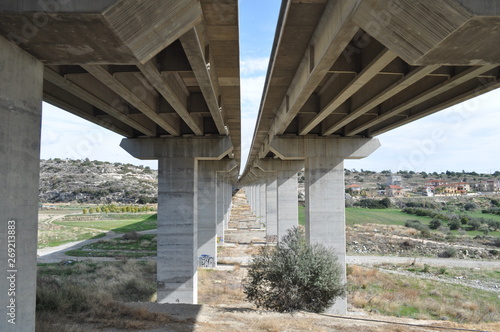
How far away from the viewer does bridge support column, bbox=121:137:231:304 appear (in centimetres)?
2028

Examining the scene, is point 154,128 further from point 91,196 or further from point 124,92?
point 91,196

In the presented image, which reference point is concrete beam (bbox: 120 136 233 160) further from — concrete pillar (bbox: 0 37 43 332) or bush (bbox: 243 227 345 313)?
concrete pillar (bbox: 0 37 43 332)

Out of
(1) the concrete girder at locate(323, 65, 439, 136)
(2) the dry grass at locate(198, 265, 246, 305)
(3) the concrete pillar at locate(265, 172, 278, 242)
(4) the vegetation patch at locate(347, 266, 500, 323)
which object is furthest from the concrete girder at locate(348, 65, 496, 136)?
(3) the concrete pillar at locate(265, 172, 278, 242)

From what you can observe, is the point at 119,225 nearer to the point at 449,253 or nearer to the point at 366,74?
the point at 449,253

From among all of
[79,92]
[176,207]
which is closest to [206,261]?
[176,207]

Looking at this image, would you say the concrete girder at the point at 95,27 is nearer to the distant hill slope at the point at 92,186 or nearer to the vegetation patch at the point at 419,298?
the vegetation patch at the point at 419,298

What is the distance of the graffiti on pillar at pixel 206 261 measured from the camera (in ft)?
105

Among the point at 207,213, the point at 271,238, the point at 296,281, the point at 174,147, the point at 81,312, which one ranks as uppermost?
the point at 174,147

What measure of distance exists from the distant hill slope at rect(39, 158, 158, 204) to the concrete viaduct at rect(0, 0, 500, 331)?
112 meters

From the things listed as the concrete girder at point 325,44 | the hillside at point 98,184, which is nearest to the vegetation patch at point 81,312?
the concrete girder at point 325,44

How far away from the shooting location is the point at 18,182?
5.24 metres

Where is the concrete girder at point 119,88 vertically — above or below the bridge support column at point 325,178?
above

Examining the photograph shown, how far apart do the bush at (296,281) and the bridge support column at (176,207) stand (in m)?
4.99

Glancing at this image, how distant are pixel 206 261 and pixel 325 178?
15.5m
